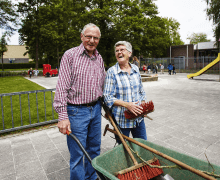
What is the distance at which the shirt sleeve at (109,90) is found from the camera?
2266 mm

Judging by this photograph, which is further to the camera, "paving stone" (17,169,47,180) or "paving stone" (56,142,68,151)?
"paving stone" (56,142,68,151)

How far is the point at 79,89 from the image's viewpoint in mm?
2129

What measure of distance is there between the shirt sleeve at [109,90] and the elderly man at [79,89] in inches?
4.0

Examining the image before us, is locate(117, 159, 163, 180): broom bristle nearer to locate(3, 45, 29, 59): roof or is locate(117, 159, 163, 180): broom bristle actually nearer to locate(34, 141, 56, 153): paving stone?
locate(34, 141, 56, 153): paving stone

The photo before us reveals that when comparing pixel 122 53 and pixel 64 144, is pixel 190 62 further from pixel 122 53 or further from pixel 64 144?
pixel 122 53

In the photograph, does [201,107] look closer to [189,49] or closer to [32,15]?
[32,15]

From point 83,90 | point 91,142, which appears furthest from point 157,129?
point 83,90

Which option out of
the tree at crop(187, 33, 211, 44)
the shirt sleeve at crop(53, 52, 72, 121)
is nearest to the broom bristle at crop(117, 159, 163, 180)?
the shirt sleeve at crop(53, 52, 72, 121)

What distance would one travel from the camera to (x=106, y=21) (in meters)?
26.9

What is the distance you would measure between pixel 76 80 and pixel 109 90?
44cm

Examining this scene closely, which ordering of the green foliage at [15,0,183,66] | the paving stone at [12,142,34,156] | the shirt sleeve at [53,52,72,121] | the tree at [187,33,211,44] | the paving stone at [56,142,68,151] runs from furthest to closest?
the tree at [187,33,211,44] < the green foliage at [15,0,183,66] < the paving stone at [56,142,68,151] < the paving stone at [12,142,34,156] < the shirt sleeve at [53,52,72,121]

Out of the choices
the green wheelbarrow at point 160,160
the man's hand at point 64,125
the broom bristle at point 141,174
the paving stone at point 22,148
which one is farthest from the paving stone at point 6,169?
the broom bristle at point 141,174

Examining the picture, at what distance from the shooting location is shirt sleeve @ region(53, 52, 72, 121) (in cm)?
199

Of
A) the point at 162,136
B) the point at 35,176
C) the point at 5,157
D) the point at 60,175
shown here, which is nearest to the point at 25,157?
the point at 5,157
